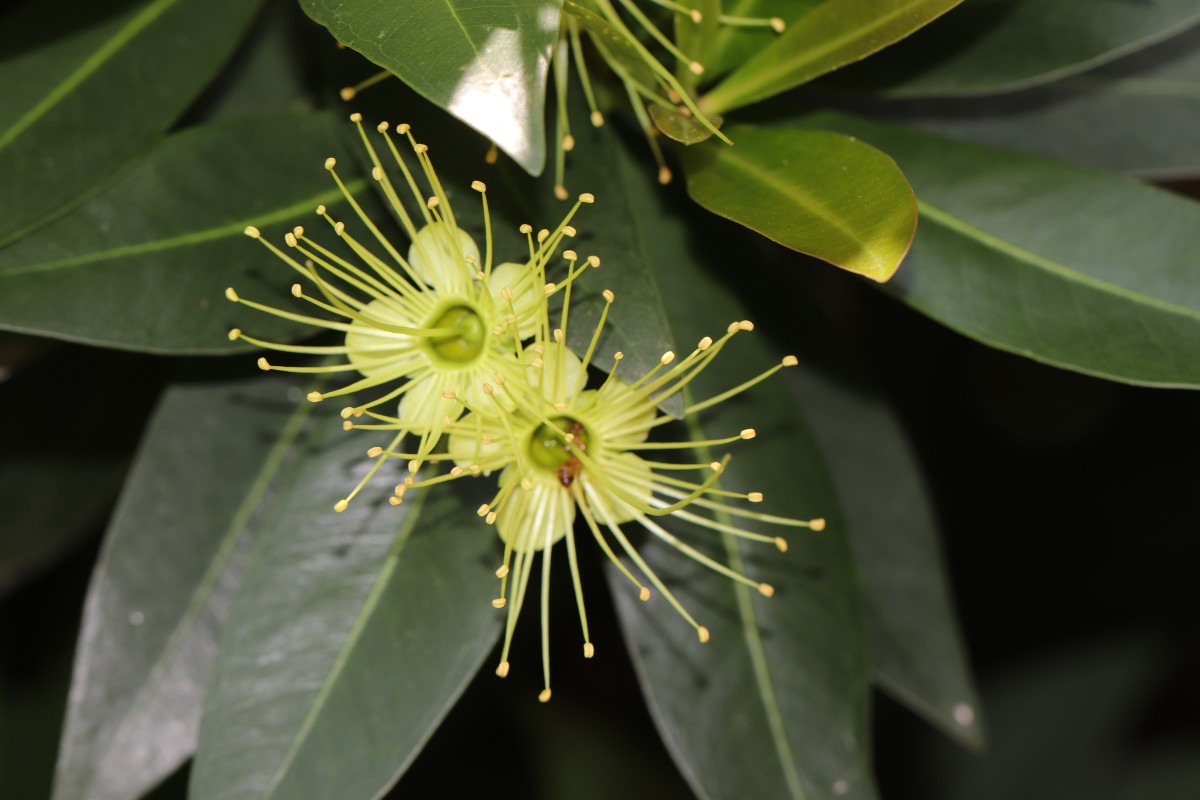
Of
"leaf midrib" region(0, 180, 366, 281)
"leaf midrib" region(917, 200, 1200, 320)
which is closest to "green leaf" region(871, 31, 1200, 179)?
"leaf midrib" region(917, 200, 1200, 320)

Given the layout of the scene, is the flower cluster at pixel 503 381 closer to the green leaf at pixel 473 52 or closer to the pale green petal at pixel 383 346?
the pale green petal at pixel 383 346

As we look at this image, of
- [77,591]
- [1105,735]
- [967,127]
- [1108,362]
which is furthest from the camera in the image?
[1105,735]

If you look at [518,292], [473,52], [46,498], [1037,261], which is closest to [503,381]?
[518,292]

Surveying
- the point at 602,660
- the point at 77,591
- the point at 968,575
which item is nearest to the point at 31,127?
the point at 77,591

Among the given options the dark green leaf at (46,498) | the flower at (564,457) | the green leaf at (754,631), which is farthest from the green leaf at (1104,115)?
the dark green leaf at (46,498)

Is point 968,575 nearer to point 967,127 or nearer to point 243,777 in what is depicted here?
point 967,127

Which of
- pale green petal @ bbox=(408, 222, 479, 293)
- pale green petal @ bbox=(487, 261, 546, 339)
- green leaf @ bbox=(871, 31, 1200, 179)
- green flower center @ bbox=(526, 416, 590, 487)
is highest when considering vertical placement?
green leaf @ bbox=(871, 31, 1200, 179)

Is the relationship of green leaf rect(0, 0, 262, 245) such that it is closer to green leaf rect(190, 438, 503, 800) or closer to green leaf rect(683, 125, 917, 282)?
green leaf rect(190, 438, 503, 800)

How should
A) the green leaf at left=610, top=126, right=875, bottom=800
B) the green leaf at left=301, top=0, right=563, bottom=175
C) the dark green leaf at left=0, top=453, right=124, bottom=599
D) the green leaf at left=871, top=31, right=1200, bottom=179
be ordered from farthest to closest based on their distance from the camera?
the dark green leaf at left=0, top=453, right=124, bottom=599, the green leaf at left=871, top=31, right=1200, bottom=179, the green leaf at left=610, top=126, right=875, bottom=800, the green leaf at left=301, top=0, right=563, bottom=175
